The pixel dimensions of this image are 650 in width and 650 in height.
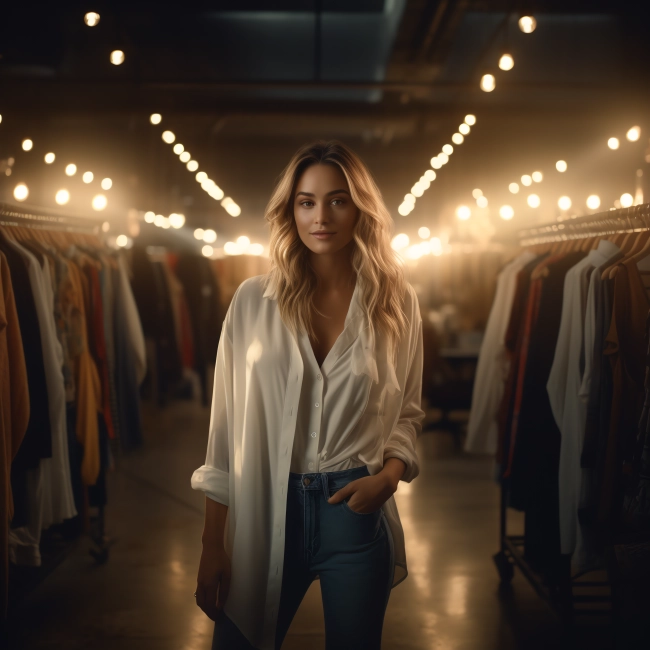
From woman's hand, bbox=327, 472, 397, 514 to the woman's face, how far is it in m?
0.55

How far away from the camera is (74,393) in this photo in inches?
141

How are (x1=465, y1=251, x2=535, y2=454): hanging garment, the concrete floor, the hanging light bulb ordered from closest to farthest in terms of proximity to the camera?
the concrete floor < (x1=465, y1=251, x2=535, y2=454): hanging garment < the hanging light bulb

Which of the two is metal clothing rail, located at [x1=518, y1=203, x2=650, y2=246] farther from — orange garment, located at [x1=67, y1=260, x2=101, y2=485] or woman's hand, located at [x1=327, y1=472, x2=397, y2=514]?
orange garment, located at [x1=67, y1=260, x2=101, y2=485]

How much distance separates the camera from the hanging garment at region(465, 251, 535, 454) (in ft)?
13.2

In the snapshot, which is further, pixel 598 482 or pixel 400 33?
pixel 400 33

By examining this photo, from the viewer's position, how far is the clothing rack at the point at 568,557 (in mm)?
2852

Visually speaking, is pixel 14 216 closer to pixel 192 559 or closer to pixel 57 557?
pixel 57 557

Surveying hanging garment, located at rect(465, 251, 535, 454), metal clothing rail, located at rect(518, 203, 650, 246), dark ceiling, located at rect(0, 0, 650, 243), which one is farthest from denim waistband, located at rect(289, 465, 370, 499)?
dark ceiling, located at rect(0, 0, 650, 243)

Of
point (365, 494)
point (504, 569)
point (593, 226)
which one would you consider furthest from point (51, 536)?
point (593, 226)

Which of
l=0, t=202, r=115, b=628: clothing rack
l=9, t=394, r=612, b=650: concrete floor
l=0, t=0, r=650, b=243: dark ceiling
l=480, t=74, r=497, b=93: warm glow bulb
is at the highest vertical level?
l=0, t=0, r=650, b=243: dark ceiling

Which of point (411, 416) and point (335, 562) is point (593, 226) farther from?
point (335, 562)

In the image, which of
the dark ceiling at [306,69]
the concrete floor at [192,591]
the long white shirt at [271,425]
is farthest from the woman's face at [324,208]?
the dark ceiling at [306,69]

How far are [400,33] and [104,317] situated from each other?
524cm

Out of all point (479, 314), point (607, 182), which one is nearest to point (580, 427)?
point (607, 182)
